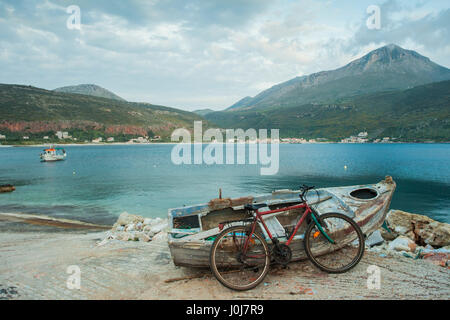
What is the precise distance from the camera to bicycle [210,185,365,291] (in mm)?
5180

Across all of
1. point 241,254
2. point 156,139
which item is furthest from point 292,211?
point 156,139

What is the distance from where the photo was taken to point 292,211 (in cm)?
786

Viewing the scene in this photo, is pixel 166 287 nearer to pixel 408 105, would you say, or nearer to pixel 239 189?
pixel 239 189

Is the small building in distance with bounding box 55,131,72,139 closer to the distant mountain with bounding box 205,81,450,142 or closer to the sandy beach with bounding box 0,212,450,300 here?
the distant mountain with bounding box 205,81,450,142

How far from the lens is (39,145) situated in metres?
127

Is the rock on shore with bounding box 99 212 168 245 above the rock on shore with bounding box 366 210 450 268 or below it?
below

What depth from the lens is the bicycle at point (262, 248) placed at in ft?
17.0

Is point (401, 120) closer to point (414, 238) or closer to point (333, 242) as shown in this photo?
point (414, 238)

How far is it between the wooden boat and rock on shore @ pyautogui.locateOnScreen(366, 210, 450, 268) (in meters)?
1.75

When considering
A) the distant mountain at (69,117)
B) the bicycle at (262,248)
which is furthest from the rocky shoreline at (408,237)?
the distant mountain at (69,117)

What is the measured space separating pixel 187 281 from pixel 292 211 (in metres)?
3.76

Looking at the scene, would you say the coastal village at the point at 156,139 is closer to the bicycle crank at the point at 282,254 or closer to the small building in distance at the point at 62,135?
the small building in distance at the point at 62,135

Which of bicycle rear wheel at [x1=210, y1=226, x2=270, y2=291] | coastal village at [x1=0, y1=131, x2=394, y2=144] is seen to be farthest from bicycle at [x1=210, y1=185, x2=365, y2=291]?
coastal village at [x1=0, y1=131, x2=394, y2=144]
